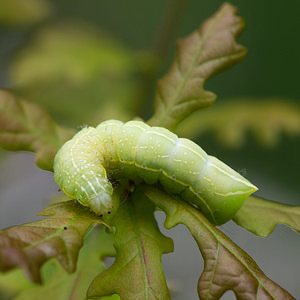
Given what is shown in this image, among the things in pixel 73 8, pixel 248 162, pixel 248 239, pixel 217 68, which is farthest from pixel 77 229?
pixel 73 8

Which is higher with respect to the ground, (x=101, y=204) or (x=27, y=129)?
(x=27, y=129)

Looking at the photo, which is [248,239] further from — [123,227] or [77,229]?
[77,229]

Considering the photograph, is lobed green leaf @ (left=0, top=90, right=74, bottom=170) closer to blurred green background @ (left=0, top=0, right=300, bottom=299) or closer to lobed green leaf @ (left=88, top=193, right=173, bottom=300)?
lobed green leaf @ (left=88, top=193, right=173, bottom=300)

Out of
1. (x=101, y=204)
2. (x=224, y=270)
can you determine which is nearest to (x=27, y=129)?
(x=101, y=204)

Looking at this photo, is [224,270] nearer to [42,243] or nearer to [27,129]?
[42,243]

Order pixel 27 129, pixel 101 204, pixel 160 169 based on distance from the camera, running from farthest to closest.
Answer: pixel 160 169 < pixel 27 129 < pixel 101 204

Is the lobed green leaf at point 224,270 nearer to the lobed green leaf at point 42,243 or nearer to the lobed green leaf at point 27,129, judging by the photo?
the lobed green leaf at point 42,243

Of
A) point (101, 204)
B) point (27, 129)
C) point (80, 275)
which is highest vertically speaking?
point (27, 129)
